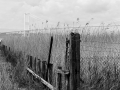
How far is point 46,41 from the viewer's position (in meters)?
4.86

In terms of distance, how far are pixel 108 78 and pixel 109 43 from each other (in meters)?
0.84

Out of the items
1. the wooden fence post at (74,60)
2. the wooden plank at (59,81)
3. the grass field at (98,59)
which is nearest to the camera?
the wooden fence post at (74,60)

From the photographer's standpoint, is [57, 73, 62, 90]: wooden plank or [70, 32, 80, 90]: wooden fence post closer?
[70, 32, 80, 90]: wooden fence post

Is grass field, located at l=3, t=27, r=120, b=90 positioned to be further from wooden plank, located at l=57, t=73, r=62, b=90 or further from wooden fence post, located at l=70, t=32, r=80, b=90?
wooden fence post, located at l=70, t=32, r=80, b=90

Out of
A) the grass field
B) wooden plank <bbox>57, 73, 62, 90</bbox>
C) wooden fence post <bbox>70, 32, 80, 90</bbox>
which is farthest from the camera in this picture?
the grass field

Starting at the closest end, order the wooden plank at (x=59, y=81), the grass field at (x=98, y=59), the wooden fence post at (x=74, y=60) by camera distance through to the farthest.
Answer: the wooden fence post at (x=74, y=60)
the wooden plank at (x=59, y=81)
the grass field at (x=98, y=59)

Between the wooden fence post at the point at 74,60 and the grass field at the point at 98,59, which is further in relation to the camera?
the grass field at the point at 98,59

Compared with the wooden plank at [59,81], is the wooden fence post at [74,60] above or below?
above

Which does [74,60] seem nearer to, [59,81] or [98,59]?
[59,81]

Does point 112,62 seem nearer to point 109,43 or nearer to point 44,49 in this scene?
point 109,43


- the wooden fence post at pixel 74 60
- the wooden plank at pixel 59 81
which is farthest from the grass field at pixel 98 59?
the wooden fence post at pixel 74 60

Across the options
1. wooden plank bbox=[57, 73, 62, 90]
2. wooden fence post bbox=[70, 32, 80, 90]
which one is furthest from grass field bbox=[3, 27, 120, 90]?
wooden fence post bbox=[70, 32, 80, 90]

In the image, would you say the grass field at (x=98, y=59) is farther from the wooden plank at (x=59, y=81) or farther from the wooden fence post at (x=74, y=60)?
the wooden fence post at (x=74, y=60)

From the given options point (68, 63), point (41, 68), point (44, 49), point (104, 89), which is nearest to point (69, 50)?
point (68, 63)
